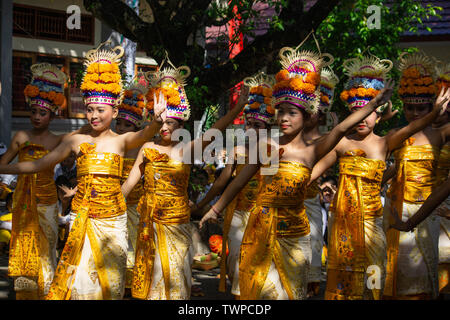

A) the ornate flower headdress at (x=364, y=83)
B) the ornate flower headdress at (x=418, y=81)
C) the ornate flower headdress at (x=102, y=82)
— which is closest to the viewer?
the ornate flower headdress at (x=102, y=82)

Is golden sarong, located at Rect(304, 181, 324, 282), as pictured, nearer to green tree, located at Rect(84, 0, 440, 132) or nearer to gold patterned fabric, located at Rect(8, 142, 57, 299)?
green tree, located at Rect(84, 0, 440, 132)

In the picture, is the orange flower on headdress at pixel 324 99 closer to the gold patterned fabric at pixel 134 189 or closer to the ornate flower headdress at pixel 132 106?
the ornate flower headdress at pixel 132 106

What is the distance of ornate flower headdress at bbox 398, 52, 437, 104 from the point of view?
21.6 ft

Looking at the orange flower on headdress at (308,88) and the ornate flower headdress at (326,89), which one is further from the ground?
the ornate flower headdress at (326,89)

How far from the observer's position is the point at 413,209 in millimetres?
6492

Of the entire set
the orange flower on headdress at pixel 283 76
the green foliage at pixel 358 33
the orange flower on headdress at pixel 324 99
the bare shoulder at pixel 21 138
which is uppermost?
the green foliage at pixel 358 33

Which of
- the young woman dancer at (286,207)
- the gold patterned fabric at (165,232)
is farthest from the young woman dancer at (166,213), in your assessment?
the young woman dancer at (286,207)

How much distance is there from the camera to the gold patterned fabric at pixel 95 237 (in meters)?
5.48

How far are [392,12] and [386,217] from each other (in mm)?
5947

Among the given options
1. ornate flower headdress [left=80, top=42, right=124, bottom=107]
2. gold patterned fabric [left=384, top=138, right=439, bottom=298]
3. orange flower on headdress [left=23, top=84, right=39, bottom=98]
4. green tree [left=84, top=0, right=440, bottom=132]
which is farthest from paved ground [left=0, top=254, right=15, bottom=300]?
gold patterned fabric [left=384, top=138, right=439, bottom=298]

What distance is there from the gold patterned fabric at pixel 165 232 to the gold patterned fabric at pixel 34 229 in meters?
1.17

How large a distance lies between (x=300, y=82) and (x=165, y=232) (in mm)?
2079

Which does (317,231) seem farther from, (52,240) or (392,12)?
(392,12)

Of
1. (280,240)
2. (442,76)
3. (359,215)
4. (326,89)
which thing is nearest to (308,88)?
(280,240)
